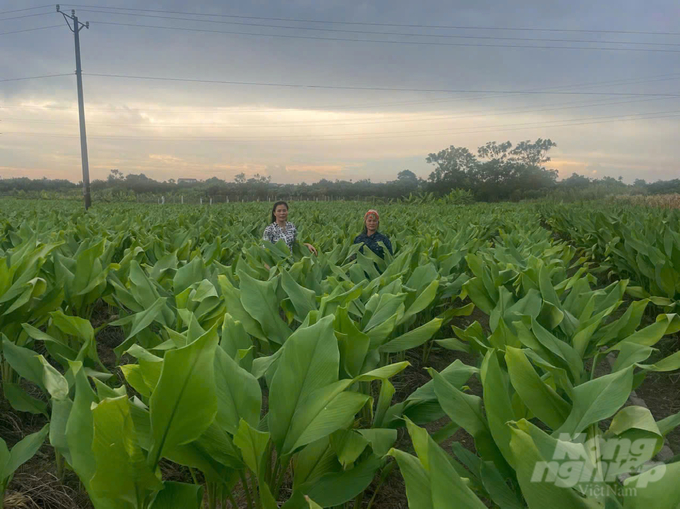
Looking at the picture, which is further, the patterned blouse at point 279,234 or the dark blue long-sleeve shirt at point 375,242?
the patterned blouse at point 279,234

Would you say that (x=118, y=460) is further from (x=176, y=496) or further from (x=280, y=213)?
(x=280, y=213)

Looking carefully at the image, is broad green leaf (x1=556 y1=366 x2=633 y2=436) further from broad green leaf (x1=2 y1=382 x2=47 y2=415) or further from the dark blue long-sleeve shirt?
the dark blue long-sleeve shirt

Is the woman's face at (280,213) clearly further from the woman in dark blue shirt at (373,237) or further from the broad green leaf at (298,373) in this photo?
the broad green leaf at (298,373)

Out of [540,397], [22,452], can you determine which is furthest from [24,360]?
[540,397]

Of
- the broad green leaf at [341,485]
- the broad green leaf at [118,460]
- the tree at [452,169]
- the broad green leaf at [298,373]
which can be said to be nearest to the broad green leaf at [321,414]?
the broad green leaf at [298,373]

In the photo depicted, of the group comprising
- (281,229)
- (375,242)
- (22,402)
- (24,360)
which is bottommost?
(22,402)

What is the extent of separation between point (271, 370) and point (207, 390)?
0.53 m

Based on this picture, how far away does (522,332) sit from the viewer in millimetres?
1800

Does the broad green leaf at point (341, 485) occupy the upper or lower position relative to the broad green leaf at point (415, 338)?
lower

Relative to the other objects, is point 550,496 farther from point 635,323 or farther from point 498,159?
point 498,159

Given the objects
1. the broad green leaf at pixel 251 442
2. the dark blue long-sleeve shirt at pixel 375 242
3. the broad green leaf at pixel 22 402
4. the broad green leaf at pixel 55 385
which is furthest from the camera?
the dark blue long-sleeve shirt at pixel 375 242

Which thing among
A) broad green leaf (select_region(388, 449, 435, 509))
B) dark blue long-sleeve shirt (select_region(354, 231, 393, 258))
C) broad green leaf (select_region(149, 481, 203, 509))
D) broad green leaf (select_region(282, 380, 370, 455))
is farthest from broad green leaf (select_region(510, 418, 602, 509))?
dark blue long-sleeve shirt (select_region(354, 231, 393, 258))

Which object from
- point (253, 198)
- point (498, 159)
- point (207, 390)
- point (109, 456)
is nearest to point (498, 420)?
point (207, 390)

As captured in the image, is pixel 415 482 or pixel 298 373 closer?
pixel 415 482
